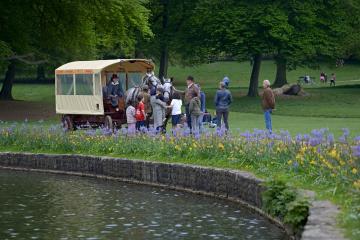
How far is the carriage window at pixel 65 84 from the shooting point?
34938 mm

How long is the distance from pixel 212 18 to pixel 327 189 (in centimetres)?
4647

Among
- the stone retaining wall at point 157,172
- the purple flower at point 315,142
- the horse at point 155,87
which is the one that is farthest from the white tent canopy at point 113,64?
the purple flower at point 315,142

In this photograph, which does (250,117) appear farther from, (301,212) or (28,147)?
(301,212)

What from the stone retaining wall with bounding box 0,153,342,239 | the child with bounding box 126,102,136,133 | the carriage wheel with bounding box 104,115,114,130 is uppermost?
the child with bounding box 126,102,136,133

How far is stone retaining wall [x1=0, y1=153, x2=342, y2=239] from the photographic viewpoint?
16562 millimetres

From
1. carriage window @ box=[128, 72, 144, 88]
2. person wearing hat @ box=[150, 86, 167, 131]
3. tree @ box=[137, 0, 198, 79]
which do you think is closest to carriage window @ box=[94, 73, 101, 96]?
carriage window @ box=[128, 72, 144, 88]

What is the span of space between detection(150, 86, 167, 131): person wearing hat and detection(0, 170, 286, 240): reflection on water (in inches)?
319

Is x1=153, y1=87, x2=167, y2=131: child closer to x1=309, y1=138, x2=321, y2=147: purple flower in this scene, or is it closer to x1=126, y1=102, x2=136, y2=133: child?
x1=126, y1=102, x2=136, y2=133: child

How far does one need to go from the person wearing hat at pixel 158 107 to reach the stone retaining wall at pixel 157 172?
5.52m

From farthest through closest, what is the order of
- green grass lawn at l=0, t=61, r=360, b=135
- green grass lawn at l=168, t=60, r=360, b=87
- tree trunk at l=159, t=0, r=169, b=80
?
green grass lawn at l=168, t=60, r=360, b=87
tree trunk at l=159, t=0, r=169, b=80
green grass lawn at l=0, t=61, r=360, b=135

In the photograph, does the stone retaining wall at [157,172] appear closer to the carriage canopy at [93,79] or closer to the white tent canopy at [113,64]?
the carriage canopy at [93,79]

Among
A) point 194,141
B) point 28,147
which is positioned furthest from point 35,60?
point 194,141

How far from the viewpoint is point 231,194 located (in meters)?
17.2

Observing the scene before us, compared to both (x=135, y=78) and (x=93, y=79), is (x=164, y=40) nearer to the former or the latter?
(x=135, y=78)
